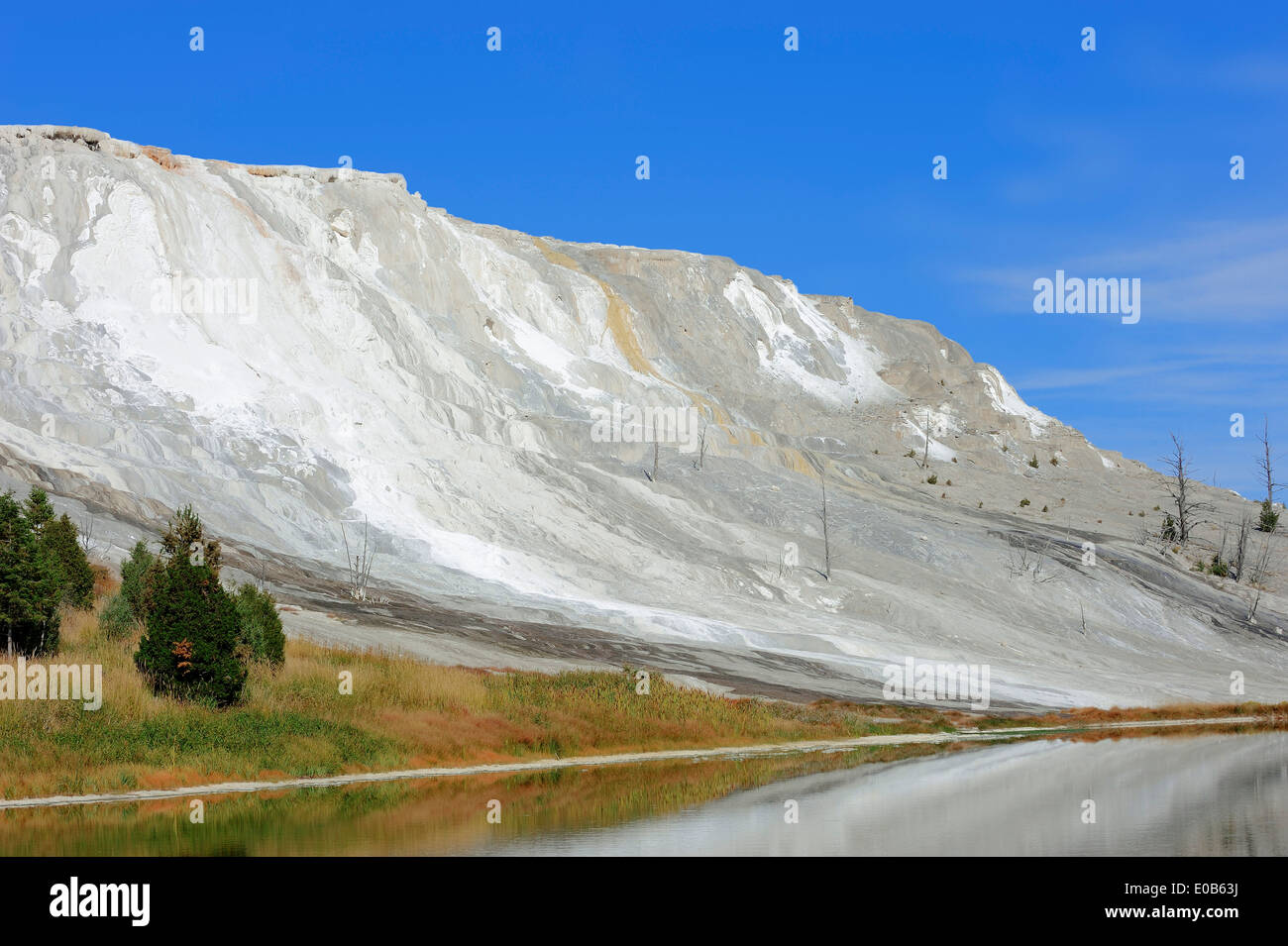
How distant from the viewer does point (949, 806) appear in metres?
21.8

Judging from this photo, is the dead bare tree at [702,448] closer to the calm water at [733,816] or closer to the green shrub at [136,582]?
the green shrub at [136,582]

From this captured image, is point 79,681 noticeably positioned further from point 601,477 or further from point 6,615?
point 601,477

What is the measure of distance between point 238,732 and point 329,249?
7600 centimetres

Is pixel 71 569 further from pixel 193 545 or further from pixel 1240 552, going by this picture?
pixel 1240 552

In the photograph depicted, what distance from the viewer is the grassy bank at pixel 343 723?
23.6 meters

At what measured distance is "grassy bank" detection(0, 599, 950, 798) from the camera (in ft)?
77.4

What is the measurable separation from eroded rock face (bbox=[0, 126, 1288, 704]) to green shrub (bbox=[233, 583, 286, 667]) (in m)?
26.2

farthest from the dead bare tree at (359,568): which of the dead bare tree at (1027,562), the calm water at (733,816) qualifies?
the dead bare tree at (1027,562)

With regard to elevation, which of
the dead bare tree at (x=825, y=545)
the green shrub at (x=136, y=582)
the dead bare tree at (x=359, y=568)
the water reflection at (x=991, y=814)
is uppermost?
the dead bare tree at (x=825, y=545)

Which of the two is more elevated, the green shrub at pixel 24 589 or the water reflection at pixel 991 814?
the green shrub at pixel 24 589
